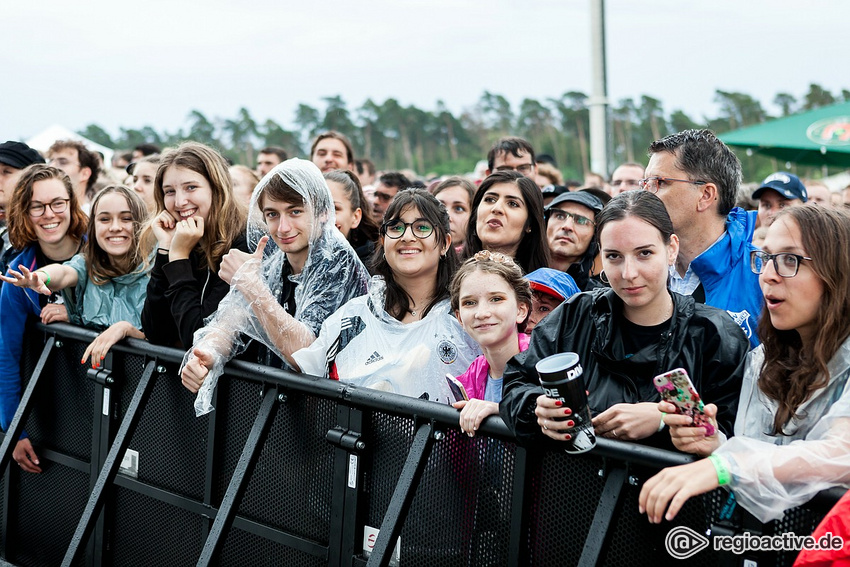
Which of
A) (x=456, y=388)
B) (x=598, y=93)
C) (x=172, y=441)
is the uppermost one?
(x=598, y=93)

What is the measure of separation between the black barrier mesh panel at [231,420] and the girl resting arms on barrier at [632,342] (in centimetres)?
127

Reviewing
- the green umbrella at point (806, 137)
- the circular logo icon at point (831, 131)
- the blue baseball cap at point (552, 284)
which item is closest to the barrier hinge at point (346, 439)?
the blue baseball cap at point (552, 284)

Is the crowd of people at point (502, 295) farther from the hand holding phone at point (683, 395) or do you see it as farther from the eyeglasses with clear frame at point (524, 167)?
the eyeglasses with clear frame at point (524, 167)

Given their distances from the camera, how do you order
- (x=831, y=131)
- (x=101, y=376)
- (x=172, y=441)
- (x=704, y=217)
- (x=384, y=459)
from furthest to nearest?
(x=831, y=131) → (x=101, y=376) → (x=172, y=441) → (x=704, y=217) → (x=384, y=459)

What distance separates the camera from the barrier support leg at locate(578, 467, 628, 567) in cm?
236

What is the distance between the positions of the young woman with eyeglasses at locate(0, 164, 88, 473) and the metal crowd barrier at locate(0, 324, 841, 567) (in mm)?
99

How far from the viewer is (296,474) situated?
334 cm

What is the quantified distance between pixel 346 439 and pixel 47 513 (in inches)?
97.7

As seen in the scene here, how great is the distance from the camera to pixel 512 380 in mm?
2768

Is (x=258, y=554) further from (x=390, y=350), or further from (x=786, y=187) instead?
(x=786, y=187)

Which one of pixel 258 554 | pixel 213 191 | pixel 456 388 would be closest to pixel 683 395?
pixel 456 388

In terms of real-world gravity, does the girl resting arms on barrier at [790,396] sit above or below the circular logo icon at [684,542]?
above

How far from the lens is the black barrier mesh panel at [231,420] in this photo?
11.6 feet

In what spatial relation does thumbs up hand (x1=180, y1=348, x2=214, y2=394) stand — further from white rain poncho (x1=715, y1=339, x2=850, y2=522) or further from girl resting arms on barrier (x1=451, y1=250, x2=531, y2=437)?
white rain poncho (x1=715, y1=339, x2=850, y2=522)
